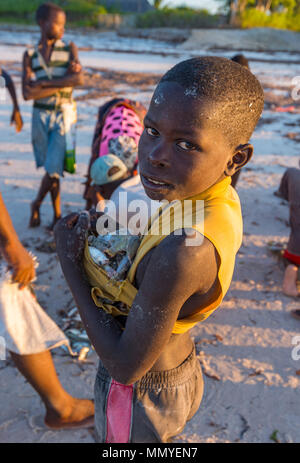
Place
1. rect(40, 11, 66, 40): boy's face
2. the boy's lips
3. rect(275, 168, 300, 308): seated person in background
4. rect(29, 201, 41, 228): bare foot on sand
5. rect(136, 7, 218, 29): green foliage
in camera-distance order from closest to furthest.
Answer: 1. the boy's lips
2. rect(275, 168, 300, 308): seated person in background
3. rect(40, 11, 66, 40): boy's face
4. rect(29, 201, 41, 228): bare foot on sand
5. rect(136, 7, 218, 29): green foliage

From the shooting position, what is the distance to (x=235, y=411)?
264 centimetres

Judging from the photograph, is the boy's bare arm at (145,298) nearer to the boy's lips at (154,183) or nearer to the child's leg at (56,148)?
the boy's lips at (154,183)

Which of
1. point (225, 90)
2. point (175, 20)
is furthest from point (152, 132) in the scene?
point (175, 20)

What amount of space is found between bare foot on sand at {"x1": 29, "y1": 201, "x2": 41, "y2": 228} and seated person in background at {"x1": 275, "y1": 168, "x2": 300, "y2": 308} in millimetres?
2813

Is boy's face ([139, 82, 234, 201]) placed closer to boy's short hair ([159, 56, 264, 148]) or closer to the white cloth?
boy's short hair ([159, 56, 264, 148])

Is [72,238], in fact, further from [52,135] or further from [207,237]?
[52,135]

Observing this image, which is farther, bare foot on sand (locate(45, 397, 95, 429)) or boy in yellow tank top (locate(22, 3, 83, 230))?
boy in yellow tank top (locate(22, 3, 83, 230))

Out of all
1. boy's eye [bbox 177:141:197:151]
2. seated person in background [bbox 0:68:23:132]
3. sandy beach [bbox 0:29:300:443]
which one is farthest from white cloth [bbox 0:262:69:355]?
seated person in background [bbox 0:68:23:132]

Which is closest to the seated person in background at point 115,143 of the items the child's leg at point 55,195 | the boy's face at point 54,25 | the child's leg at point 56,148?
the child's leg at point 56,148

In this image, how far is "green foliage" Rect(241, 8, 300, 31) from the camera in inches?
1377

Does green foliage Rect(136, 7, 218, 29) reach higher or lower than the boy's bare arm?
higher

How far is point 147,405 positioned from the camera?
54.4 inches
